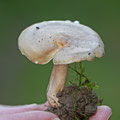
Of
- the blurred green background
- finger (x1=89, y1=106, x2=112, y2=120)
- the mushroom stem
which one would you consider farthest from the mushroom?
Answer: the blurred green background

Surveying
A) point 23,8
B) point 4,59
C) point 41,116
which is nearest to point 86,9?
point 23,8

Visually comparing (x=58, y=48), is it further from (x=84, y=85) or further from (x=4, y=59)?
(x=4, y=59)

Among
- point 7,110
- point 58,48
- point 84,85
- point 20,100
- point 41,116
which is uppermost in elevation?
point 58,48

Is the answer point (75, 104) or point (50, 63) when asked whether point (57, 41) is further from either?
point (50, 63)

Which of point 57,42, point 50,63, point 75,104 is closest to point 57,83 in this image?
point 75,104

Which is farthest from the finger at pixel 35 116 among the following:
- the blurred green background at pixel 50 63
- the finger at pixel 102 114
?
the blurred green background at pixel 50 63

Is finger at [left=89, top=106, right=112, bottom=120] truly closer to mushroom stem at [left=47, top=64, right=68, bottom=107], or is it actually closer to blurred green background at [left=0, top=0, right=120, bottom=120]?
mushroom stem at [left=47, top=64, right=68, bottom=107]

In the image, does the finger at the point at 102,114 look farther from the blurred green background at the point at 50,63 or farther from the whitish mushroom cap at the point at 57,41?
the blurred green background at the point at 50,63
